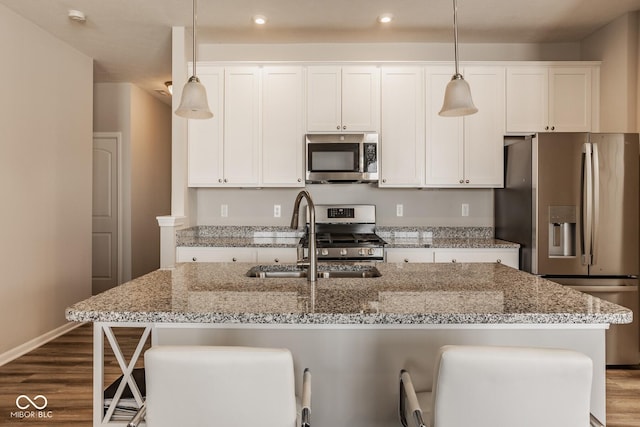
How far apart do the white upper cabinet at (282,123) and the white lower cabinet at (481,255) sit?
135 centimetres

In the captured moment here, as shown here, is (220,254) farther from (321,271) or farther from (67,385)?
(321,271)

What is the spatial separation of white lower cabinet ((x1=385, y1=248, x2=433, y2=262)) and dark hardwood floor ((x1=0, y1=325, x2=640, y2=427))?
1476 mm

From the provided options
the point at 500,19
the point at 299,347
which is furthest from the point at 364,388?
the point at 500,19

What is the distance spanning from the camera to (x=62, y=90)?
4090 millimetres

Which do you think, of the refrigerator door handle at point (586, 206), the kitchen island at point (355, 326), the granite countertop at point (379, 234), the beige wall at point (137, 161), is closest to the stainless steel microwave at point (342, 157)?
the granite countertop at point (379, 234)

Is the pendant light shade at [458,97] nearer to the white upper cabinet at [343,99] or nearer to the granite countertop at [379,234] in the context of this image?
the white upper cabinet at [343,99]

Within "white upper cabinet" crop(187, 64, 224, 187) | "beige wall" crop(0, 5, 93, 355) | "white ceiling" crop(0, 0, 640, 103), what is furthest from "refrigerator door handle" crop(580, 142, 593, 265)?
"beige wall" crop(0, 5, 93, 355)

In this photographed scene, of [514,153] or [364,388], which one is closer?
[364,388]

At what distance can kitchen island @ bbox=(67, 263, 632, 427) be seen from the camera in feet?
4.45

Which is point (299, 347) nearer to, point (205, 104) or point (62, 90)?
point (205, 104)

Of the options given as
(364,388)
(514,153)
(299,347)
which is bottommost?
(364,388)

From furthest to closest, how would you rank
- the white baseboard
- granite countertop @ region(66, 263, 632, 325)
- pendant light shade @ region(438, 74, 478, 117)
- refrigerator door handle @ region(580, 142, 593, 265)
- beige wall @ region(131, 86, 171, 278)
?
beige wall @ region(131, 86, 171, 278), the white baseboard, refrigerator door handle @ region(580, 142, 593, 265), pendant light shade @ region(438, 74, 478, 117), granite countertop @ region(66, 263, 632, 325)

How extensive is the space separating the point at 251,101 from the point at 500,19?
2.19 metres

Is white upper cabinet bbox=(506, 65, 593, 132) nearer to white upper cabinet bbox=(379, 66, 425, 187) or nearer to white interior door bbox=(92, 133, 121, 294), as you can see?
white upper cabinet bbox=(379, 66, 425, 187)
